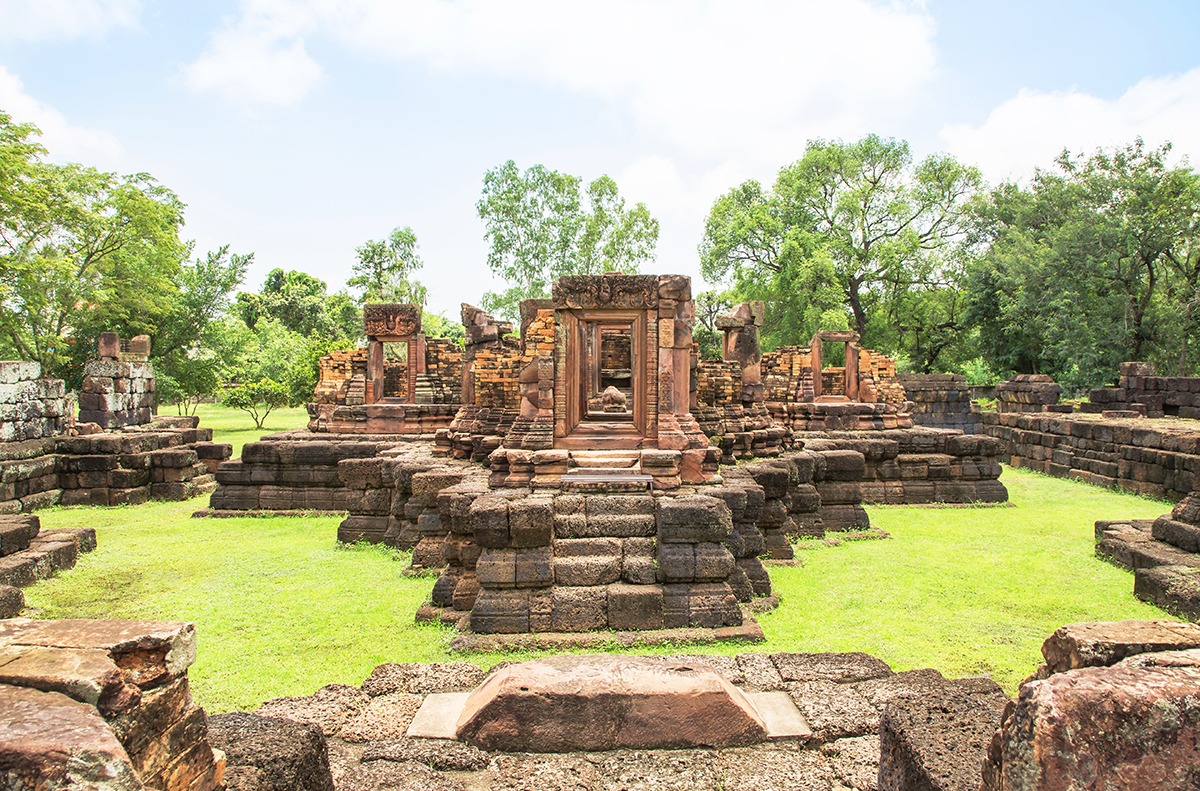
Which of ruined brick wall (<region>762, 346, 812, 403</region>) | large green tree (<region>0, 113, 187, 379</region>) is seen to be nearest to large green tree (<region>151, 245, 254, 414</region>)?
large green tree (<region>0, 113, 187, 379</region>)

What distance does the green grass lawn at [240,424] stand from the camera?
22.7 metres

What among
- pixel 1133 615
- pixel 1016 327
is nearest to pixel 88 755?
pixel 1133 615

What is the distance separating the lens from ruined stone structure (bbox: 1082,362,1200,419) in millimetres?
17688

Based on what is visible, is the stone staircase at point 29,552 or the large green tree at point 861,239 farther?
the large green tree at point 861,239

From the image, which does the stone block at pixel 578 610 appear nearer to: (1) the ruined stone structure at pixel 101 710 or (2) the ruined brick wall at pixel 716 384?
(1) the ruined stone structure at pixel 101 710

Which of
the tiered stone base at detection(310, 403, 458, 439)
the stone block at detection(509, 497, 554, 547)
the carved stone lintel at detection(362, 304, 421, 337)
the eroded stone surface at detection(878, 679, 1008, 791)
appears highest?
the carved stone lintel at detection(362, 304, 421, 337)

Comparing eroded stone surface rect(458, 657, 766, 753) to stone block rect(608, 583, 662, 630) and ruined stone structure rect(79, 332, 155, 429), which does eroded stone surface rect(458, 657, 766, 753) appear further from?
ruined stone structure rect(79, 332, 155, 429)

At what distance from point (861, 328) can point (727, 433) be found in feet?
84.1

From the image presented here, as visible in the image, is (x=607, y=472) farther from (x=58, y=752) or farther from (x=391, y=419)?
(x=391, y=419)

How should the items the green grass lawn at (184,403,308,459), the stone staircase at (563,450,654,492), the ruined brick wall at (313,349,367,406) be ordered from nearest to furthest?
the stone staircase at (563,450,654,492) < the ruined brick wall at (313,349,367,406) < the green grass lawn at (184,403,308,459)

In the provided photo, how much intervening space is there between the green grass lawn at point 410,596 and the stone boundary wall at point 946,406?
35.9 ft

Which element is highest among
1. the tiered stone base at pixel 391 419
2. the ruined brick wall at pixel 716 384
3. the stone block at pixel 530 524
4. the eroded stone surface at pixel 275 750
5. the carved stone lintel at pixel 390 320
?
the carved stone lintel at pixel 390 320

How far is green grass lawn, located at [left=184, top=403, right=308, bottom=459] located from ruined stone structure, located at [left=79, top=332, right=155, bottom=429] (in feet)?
9.35

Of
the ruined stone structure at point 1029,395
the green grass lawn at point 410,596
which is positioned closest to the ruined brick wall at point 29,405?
the green grass lawn at point 410,596
